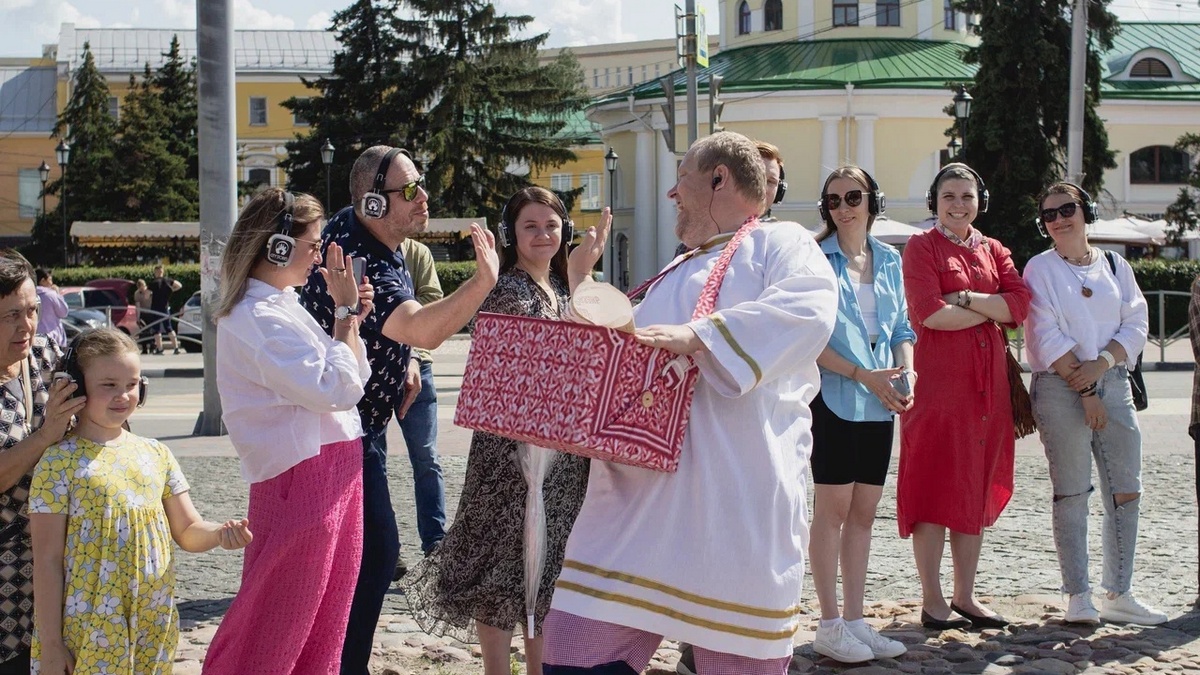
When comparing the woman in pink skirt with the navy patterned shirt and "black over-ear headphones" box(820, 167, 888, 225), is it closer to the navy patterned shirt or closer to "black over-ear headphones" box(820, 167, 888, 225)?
the navy patterned shirt

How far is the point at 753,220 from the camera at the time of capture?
3.92m

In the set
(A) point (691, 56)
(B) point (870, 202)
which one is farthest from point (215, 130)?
(A) point (691, 56)

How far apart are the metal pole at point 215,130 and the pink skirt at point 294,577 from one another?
858cm

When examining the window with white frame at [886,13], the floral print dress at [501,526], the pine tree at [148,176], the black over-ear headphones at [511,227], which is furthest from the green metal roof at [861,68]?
the floral print dress at [501,526]

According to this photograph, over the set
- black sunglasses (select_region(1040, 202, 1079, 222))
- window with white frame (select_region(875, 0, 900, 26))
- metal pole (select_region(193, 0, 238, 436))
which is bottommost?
black sunglasses (select_region(1040, 202, 1079, 222))

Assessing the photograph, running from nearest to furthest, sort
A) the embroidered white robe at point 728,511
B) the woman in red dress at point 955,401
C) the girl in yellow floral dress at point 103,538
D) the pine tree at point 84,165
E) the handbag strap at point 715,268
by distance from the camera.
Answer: the embroidered white robe at point 728,511 < the handbag strap at point 715,268 < the girl in yellow floral dress at point 103,538 < the woman in red dress at point 955,401 < the pine tree at point 84,165

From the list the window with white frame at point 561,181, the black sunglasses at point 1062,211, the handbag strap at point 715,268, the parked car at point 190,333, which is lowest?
the parked car at point 190,333

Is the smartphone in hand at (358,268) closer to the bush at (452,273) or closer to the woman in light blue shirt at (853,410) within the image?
the woman in light blue shirt at (853,410)

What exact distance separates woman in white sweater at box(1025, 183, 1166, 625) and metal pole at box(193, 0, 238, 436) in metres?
8.03

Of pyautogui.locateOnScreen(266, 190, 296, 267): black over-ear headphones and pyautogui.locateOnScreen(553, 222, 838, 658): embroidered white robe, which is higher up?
pyautogui.locateOnScreen(266, 190, 296, 267): black over-ear headphones

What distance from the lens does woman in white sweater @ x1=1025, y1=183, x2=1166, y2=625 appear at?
246 inches

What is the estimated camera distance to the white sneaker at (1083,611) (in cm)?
616

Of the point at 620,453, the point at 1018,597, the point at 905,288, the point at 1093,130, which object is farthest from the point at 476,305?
the point at 1093,130

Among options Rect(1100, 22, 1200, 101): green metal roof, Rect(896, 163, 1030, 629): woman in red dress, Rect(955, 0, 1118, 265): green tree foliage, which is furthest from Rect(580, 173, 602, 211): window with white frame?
Rect(896, 163, 1030, 629): woman in red dress
